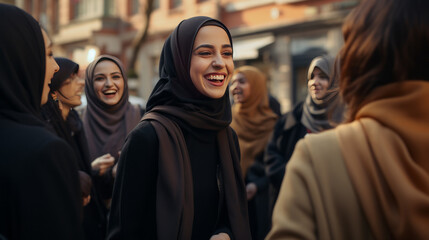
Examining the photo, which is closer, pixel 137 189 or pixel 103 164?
pixel 137 189

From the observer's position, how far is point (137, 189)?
89.0 inches

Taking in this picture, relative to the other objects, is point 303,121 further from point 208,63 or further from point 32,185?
point 32,185

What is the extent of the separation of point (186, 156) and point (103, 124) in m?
1.79

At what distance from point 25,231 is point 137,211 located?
791 millimetres

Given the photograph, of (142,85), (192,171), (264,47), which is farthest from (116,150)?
(142,85)

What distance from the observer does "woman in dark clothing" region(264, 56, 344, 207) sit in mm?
3744

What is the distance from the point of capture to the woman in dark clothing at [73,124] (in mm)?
3240

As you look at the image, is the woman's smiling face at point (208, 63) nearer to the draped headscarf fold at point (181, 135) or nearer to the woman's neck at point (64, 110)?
the draped headscarf fold at point (181, 135)

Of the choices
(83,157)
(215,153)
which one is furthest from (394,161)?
(83,157)

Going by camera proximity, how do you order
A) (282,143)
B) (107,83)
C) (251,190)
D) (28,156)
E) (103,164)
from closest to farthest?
(28,156) → (103,164) → (107,83) → (282,143) → (251,190)

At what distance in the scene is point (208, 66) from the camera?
2529 mm

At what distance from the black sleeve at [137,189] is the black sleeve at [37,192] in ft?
2.20

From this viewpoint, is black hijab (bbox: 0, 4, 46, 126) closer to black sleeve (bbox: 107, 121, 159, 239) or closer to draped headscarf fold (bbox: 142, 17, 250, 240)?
black sleeve (bbox: 107, 121, 159, 239)

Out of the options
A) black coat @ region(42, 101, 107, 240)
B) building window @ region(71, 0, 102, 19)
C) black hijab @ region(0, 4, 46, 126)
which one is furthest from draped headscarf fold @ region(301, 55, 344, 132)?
building window @ region(71, 0, 102, 19)
